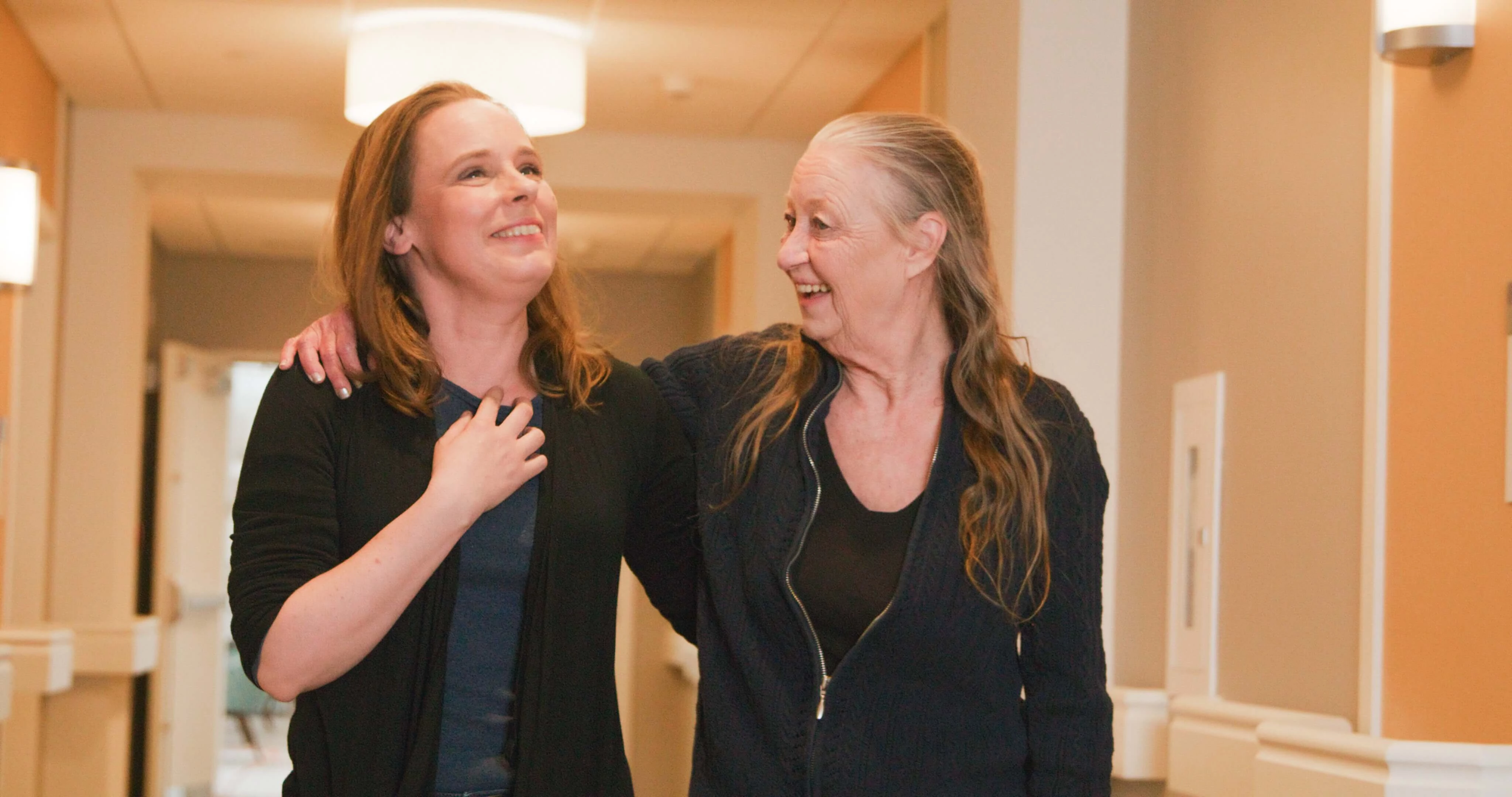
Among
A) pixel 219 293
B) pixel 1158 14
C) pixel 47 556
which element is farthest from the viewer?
pixel 219 293

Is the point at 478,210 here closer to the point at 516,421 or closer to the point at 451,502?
the point at 516,421

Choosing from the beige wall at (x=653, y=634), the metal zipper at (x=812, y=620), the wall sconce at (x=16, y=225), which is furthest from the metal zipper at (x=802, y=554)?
the beige wall at (x=653, y=634)

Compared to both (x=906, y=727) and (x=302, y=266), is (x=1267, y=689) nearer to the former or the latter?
(x=906, y=727)

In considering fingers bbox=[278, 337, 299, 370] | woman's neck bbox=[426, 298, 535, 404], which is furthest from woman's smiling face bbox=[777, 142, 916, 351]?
fingers bbox=[278, 337, 299, 370]

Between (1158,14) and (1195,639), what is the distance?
1375mm

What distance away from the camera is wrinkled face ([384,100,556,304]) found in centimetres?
168

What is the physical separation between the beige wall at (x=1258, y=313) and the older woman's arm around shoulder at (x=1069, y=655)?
0.88 m

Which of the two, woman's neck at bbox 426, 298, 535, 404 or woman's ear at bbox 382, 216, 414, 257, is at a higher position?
woman's ear at bbox 382, 216, 414, 257

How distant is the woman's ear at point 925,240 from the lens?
5.73 feet

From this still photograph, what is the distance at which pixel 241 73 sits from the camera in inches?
218

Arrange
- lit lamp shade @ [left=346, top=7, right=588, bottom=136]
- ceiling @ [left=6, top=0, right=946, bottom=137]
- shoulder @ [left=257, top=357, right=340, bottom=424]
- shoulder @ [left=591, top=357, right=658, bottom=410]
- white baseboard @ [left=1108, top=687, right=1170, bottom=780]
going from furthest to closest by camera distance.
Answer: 1. ceiling @ [left=6, top=0, right=946, bottom=137]
2. lit lamp shade @ [left=346, top=7, right=588, bottom=136]
3. white baseboard @ [left=1108, top=687, right=1170, bottom=780]
4. shoulder @ [left=591, top=357, right=658, bottom=410]
5. shoulder @ [left=257, top=357, right=340, bottom=424]

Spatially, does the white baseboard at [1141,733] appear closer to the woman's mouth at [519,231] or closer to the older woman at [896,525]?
the older woman at [896,525]

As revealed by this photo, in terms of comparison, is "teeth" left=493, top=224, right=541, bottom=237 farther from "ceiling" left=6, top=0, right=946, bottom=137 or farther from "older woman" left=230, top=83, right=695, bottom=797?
"ceiling" left=6, top=0, right=946, bottom=137

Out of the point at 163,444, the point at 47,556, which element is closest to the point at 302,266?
the point at 163,444
